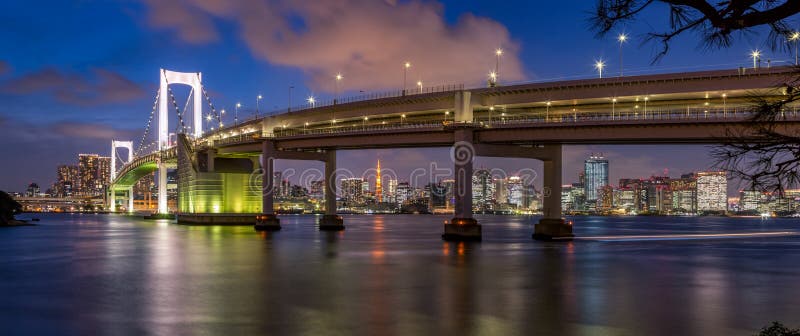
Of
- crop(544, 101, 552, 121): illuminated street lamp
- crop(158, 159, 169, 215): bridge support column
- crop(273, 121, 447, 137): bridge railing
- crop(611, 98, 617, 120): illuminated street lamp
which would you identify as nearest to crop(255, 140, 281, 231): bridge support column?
crop(273, 121, 447, 137): bridge railing

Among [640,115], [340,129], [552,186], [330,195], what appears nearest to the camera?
[640,115]

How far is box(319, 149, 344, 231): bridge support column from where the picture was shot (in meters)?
68.5

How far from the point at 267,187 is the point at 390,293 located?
4962 cm

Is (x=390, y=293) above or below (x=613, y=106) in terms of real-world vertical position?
below

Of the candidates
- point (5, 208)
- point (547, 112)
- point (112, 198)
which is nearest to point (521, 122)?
point (547, 112)

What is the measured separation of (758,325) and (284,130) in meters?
59.3

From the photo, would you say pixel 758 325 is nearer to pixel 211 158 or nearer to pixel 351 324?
pixel 351 324

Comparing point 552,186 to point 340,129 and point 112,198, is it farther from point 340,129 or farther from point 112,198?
point 112,198

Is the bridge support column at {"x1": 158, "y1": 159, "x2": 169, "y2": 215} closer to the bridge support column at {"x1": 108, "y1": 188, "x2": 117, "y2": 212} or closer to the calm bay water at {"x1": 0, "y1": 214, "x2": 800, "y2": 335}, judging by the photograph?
the bridge support column at {"x1": 108, "y1": 188, "x2": 117, "y2": 212}

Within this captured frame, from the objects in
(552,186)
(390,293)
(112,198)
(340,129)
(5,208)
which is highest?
(340,129)

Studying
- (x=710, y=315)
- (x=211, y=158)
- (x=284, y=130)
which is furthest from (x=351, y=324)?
(x=211, y=158)

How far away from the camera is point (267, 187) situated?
234ft

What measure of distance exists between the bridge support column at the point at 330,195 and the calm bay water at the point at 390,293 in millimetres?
24754

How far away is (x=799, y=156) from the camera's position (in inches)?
287
